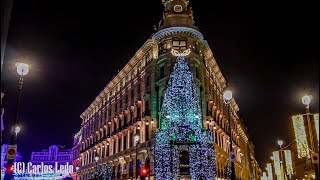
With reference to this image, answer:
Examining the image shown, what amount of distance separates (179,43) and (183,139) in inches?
501

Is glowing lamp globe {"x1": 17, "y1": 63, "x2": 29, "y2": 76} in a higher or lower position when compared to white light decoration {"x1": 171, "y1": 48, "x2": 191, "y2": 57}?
lower

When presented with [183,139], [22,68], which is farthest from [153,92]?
[22,68]

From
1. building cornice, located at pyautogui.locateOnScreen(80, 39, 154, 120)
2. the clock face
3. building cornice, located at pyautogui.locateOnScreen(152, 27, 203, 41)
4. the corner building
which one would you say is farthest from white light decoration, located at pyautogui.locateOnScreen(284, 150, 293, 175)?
the clock face

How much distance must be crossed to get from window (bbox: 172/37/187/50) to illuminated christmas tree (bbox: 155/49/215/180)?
514 cm

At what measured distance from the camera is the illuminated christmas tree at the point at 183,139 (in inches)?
1479

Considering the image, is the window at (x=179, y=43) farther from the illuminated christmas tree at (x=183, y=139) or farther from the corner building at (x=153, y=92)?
the illuminated christmas tree at (x=183, y=139)

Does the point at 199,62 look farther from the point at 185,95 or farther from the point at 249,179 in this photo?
the point at 249,179

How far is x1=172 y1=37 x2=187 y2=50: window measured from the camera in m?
42.9

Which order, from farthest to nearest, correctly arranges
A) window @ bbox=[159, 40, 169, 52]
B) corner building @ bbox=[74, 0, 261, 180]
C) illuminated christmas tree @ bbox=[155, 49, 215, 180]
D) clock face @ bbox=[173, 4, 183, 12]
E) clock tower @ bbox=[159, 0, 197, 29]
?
clock face @ bbox=[173, 4, 183, 12] → clock tower @ bbox=[159, 0, 197, 29] → window @ bbox=[159, 40, 169, 52] → corner building @ bbox=[74, 0, 261, 180] → illuminated christmas tree @ bbox=[155, 49, 215, 180]

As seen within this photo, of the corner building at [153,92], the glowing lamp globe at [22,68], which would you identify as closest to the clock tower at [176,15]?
the corner building at [153,92]

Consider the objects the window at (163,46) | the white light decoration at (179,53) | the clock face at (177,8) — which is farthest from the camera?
the clock face at (177,8)

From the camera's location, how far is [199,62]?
4384 cm

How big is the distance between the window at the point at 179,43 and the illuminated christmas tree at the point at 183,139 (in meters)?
5.14

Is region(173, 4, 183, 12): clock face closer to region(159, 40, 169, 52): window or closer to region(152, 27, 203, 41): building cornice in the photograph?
region(152, 27, 203, 41): building cornice
